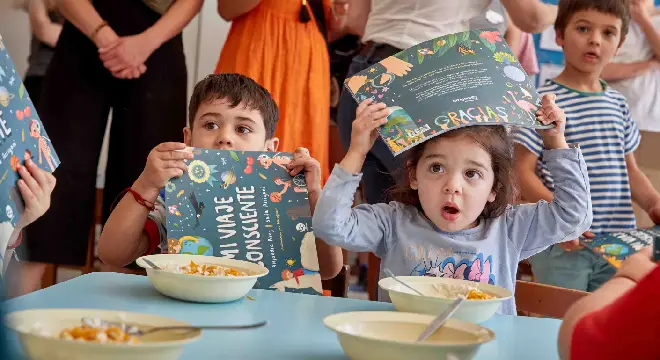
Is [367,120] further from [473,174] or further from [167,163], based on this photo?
[167,163]

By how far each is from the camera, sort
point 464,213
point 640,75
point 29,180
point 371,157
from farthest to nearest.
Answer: point 640,75, point 371,157, point 464,213, point 29,180

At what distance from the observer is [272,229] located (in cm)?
122

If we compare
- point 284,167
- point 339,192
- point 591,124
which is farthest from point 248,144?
point 591,124

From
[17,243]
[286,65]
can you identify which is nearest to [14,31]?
[17,243]

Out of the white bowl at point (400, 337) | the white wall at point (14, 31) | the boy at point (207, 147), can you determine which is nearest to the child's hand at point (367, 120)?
the boy at point (207, 147)

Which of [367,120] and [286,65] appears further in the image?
[286,65]

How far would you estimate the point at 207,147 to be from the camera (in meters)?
1.46

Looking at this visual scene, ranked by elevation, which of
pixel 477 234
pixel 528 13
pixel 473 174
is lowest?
pixel 477 234

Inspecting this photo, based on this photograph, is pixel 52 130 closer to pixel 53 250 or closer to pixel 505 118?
pixel 53 250

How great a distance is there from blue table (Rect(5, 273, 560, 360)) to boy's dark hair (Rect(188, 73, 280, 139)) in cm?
58

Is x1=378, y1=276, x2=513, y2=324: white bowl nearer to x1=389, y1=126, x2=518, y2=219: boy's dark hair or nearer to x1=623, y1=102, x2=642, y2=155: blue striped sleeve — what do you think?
x1=389, y1=126, x2=518, y2=219: boy's dark hair

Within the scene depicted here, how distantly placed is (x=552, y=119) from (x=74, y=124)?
42.2 inches

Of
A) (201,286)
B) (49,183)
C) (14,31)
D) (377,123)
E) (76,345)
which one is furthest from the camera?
(377,123)

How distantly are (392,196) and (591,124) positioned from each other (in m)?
0.77
